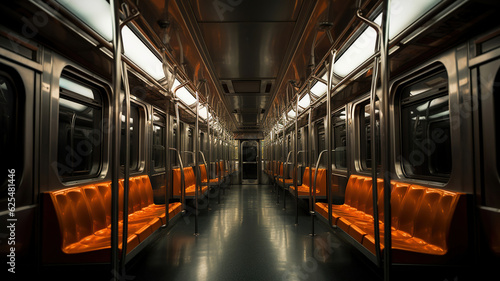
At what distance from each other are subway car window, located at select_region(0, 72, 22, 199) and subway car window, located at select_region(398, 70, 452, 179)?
3.84 metres

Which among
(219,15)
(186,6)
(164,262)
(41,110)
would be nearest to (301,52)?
(219,15)

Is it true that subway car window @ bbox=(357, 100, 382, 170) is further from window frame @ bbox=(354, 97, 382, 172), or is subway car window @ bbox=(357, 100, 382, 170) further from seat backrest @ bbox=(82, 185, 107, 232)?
seat backrest @ bbox=(82, 185, 107, 232)

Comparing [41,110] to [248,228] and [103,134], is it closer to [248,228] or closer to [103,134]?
[103,134]

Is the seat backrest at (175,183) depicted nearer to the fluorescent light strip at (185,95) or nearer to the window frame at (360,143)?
the fluorescent light strip at (185,95)

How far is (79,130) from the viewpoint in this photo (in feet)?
9.27

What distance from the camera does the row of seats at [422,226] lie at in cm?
207

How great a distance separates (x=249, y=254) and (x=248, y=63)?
2860 millimetres

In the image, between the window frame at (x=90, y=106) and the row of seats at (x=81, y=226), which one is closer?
the row of seats at (x=81, y=226)

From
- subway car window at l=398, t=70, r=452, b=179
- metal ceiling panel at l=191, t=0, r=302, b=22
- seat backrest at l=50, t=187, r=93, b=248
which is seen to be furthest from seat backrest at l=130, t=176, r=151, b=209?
subway car window at l=398, t=70, r=452, b=179

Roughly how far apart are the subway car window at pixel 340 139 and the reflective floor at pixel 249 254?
4.26 ft

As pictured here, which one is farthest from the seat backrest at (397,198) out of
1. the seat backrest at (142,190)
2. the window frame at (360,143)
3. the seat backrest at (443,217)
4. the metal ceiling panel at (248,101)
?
the metal ceiling panel at (248,101)

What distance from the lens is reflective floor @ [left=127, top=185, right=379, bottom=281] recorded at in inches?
103

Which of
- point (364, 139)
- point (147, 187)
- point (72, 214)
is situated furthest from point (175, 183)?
point (364, 139)

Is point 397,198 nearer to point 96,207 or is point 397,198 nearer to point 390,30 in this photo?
point 390,30
